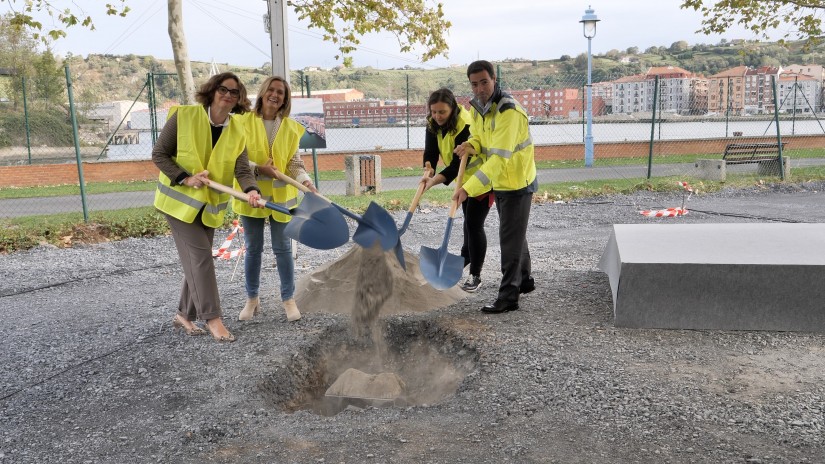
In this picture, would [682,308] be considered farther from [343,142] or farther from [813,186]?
[343,142]

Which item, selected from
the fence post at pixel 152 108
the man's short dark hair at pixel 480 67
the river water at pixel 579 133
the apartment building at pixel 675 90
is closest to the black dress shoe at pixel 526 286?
the man's short dark hair at pixel 480 67

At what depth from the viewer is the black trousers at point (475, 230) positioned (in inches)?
210

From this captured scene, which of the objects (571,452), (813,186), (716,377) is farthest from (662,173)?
(571,452)

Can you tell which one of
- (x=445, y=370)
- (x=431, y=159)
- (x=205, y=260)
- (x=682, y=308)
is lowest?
(x=445, y=370)

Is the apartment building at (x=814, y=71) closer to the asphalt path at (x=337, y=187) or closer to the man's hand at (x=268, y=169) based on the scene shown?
the asphalt path at (x=337, y=187)

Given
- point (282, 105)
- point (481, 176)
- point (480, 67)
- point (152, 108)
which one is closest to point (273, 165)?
point (282, 105)

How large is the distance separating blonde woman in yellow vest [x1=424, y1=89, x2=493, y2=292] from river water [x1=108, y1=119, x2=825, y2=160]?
11436mm

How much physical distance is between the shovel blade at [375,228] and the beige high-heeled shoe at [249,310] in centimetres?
100

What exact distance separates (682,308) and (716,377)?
2.50 feet

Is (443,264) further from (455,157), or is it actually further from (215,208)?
(215,208)

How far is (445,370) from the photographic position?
170 inches

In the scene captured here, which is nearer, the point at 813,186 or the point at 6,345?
the point at 6,345

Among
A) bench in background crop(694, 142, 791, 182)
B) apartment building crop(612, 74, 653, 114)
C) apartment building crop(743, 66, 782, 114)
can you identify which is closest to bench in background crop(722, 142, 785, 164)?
bench in background crop(694, 142, 791, 182)

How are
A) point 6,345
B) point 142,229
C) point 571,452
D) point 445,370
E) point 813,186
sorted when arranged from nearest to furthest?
1. point 571,452
2. point 445,370
3. point 6,345
4. point 142,229
5. point 813,186
